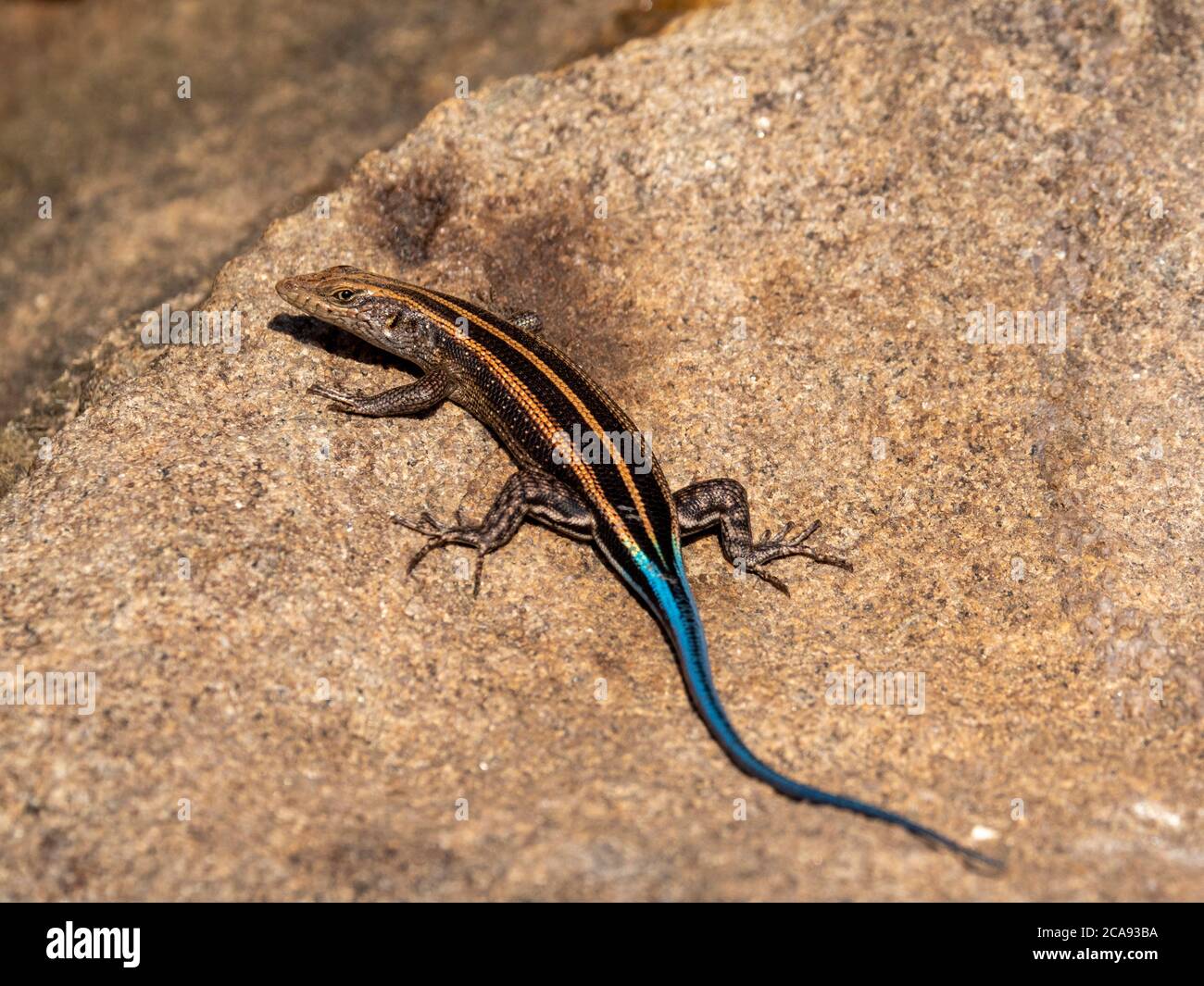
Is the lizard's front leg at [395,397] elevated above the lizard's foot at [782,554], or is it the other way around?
the lizard's front leg at [395,397]

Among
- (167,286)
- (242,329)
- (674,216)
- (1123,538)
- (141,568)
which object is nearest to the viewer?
(141,568)

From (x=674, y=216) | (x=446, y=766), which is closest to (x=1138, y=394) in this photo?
(x=674, y=216)

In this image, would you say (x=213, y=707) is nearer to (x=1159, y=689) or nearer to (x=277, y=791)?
(x=277, y=791)
